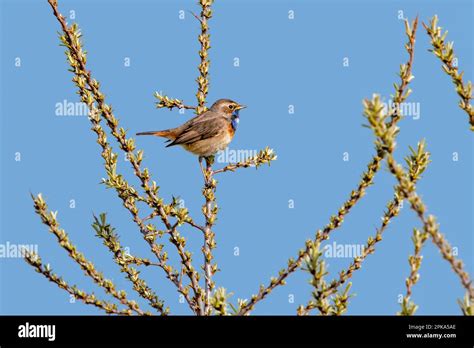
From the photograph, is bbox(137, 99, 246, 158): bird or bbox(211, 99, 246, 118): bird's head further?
bbox(211, 99, 246, 118): bird's head

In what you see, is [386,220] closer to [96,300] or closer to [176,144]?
[96,300]

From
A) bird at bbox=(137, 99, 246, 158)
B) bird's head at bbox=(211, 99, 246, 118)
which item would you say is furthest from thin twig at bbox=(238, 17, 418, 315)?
bird's head at bbox=(211, 99, 246, 118)

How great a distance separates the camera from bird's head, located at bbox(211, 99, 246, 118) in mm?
13106

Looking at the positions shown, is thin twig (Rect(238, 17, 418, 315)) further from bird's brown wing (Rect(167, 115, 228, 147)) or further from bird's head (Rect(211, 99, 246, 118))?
bird's head (Rect(211, 99, 246, 118))

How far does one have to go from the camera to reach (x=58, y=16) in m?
6.61

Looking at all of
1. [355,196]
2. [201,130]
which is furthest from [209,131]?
[355,196]

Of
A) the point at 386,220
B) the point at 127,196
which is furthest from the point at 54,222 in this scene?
the point at 386,220

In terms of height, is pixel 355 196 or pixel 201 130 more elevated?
pixel 201 130

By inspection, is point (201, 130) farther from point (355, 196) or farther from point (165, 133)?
point (355, 196)

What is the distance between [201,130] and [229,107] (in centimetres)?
108

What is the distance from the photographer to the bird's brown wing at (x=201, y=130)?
1241cm

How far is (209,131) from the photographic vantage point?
1245 cm

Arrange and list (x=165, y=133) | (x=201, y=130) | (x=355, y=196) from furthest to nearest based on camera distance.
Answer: (x=165, y=133) < (x=201, y=130) < (x=355, y=196)
